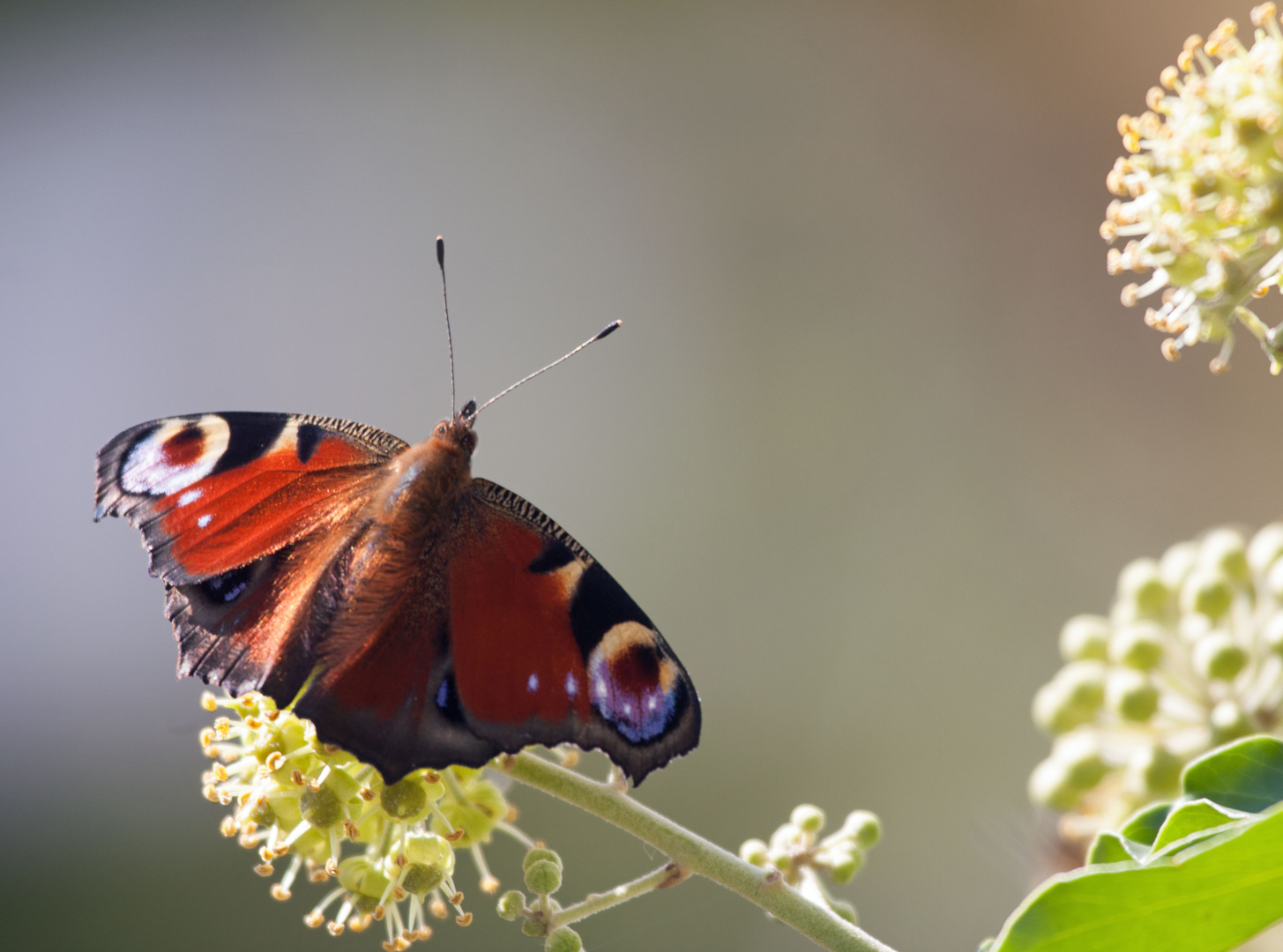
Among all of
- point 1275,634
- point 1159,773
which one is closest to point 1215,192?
point 1275,634

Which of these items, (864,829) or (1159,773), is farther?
(1159,773)

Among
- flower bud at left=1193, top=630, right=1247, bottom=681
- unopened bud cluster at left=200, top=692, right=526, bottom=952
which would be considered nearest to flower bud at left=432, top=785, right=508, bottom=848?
unopened bud cluster at left=200, top=692, right=526, bottom=952

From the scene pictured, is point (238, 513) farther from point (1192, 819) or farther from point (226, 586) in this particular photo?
point (1192, 819)

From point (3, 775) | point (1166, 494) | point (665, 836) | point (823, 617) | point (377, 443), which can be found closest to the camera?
point (665, 836)

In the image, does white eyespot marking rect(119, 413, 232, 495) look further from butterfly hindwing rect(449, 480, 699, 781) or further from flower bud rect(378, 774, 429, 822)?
flower bud rect(378, 774, 429, 822)

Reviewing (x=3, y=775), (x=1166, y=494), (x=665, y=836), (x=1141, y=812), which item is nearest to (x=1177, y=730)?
(x=1141, y=812)

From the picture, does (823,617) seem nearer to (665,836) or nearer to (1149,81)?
(1149,81)
